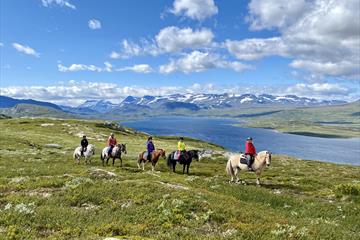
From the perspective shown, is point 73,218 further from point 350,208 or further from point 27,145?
point 27,145

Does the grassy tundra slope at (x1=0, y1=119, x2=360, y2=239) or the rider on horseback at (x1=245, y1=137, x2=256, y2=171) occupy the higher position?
the rider on horseback at (x1=245, y1=137, x2=256, y2=171)

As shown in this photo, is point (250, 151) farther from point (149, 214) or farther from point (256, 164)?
point (149, 214)

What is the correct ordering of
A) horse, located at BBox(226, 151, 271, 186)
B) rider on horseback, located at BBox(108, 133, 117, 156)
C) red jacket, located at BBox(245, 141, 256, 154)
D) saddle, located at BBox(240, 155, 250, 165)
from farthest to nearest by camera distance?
rider on horseback, located at BBox(108, 133, 117, 156)
saddle, located at BBox(240, 155, 250, 165)
red jacket, located at BBox(245, 141, 256, 154)
horse, located at BBox(226, 151, 271, 186)

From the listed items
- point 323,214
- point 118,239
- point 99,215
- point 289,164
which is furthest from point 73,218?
point 289,164

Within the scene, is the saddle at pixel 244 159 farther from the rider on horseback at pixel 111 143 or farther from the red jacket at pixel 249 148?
the rider on horseback at pixel 111 143

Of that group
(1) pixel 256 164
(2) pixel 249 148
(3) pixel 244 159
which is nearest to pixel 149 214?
(2) pixel 249 148

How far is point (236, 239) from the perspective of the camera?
12.4 m

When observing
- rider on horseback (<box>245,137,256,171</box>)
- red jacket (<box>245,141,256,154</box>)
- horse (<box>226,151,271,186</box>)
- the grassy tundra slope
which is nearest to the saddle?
horse (<box>226,151,271,186</box>)

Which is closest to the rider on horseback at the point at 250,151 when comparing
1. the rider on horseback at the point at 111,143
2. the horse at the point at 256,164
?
the horse at the point at 256,164

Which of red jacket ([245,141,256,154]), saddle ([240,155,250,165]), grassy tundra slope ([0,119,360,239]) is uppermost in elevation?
red jacket ([245,141,256,154])

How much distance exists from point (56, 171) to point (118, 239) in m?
23.6

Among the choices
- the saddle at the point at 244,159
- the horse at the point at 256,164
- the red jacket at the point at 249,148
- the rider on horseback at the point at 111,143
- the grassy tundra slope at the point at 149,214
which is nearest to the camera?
the grassy tundra slope at the point at 149,214

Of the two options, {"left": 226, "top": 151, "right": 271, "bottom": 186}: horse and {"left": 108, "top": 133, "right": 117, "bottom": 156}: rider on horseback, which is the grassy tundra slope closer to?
{"left": 226, "top": 151, "right": 271, "bottom": 186}: horse

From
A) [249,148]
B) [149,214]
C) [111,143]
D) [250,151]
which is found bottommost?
[149,214]
